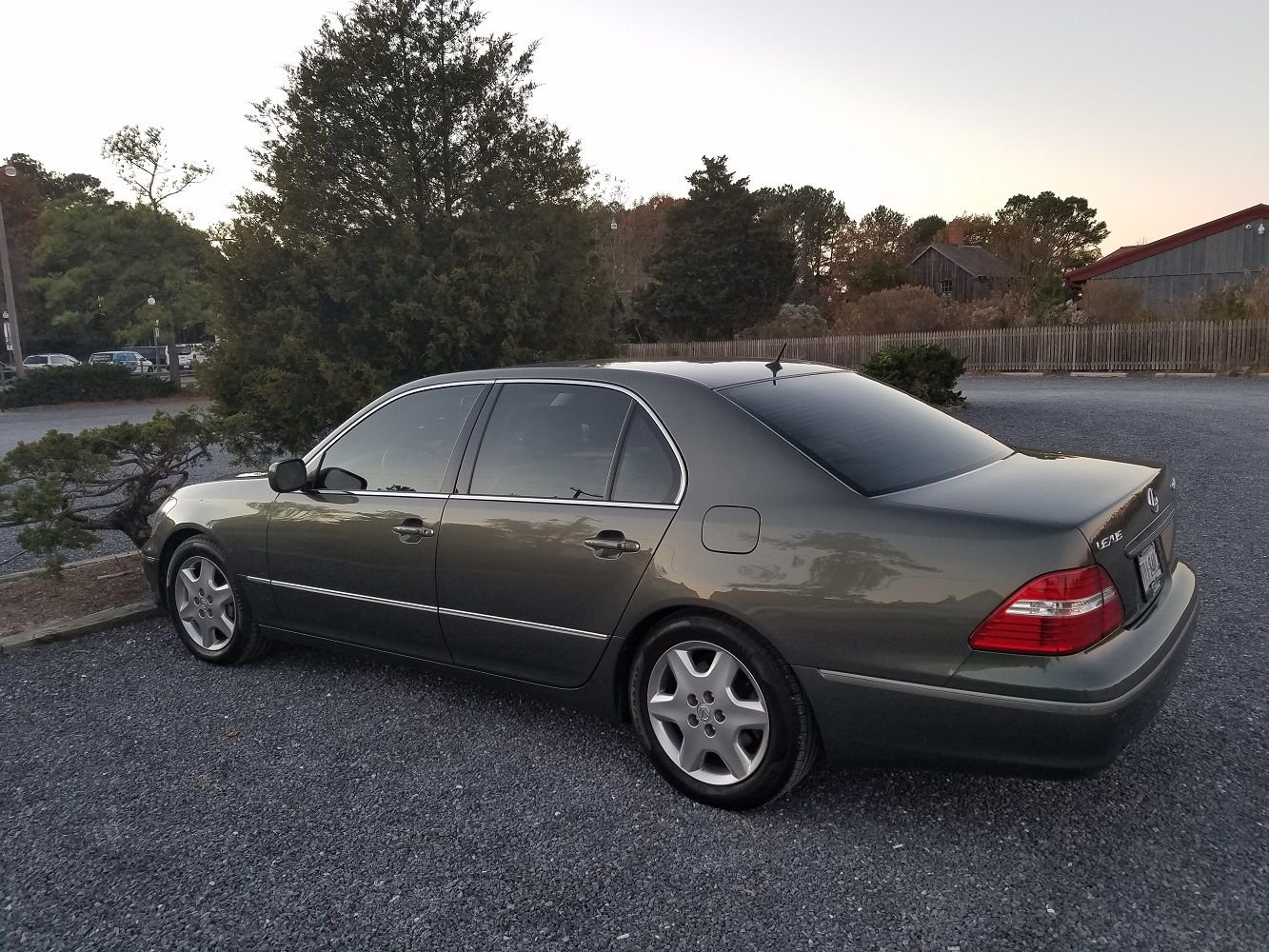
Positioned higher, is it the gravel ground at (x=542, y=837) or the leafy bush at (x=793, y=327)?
the leafy bush at (x=793, y=327)

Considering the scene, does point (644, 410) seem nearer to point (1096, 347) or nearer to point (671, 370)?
point (671, 370)

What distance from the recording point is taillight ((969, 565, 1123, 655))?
104 inches

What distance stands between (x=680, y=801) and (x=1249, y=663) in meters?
2.91

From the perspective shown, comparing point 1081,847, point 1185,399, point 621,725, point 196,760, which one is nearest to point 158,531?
point 196,760

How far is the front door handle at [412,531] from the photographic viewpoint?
3.93 meters

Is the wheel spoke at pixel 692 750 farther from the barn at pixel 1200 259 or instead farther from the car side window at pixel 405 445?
→ the barn at pixel 1200 259

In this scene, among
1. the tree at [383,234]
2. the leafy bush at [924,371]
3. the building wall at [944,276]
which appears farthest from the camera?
the building wall at [944,276]

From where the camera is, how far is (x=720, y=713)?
3184mm

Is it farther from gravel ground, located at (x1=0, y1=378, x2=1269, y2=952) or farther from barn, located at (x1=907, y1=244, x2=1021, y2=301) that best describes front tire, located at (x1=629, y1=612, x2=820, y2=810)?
barn, located at (x1=907, y1=244, x2=1021, y2=301)

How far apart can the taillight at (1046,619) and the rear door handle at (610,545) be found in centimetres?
120

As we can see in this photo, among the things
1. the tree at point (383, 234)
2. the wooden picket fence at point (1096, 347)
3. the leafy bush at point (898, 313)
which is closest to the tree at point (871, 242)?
the leafy bush at point (898, 313)

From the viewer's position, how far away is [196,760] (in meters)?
3.81

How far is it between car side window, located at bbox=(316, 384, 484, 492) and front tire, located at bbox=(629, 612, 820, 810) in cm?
132

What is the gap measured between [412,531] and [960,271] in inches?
2232
